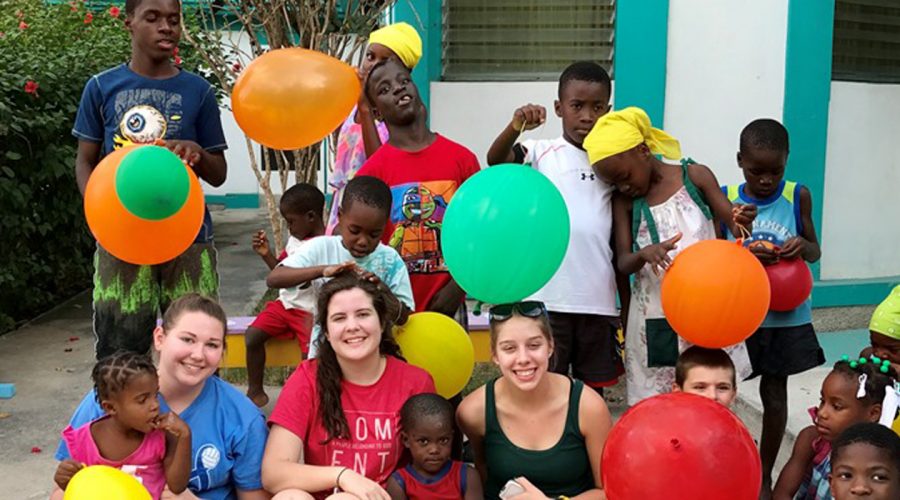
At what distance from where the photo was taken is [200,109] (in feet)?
11.6

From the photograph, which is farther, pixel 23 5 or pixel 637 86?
pixel 23 5

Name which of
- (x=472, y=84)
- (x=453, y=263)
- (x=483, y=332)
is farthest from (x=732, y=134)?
(x=453, y=263)

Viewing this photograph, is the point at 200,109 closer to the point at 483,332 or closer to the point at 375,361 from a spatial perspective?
the point at 375,361

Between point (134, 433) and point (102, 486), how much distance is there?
37 centimetres

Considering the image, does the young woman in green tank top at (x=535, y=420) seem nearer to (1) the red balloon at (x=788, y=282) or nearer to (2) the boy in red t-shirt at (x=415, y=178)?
(2) the boy in red t-shirt at (x=415, y=178)

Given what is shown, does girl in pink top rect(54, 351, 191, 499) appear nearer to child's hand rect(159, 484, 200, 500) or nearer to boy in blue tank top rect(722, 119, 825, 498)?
child's hand rect(159, 484, 200, 500)

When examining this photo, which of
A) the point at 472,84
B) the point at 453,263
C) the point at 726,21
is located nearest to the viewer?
the point at 453,263

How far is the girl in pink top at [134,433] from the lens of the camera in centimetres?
269

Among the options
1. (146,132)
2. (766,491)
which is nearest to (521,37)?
(146,132)

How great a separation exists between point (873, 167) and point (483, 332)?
2619mm

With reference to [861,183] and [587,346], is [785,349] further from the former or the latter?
[861,183]

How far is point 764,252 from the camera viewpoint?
333 cm

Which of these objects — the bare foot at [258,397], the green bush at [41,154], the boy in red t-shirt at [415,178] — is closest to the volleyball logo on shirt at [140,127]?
the boy in red t-shirt at [415,178]

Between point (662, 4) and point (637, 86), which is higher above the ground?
point (662, 4)
